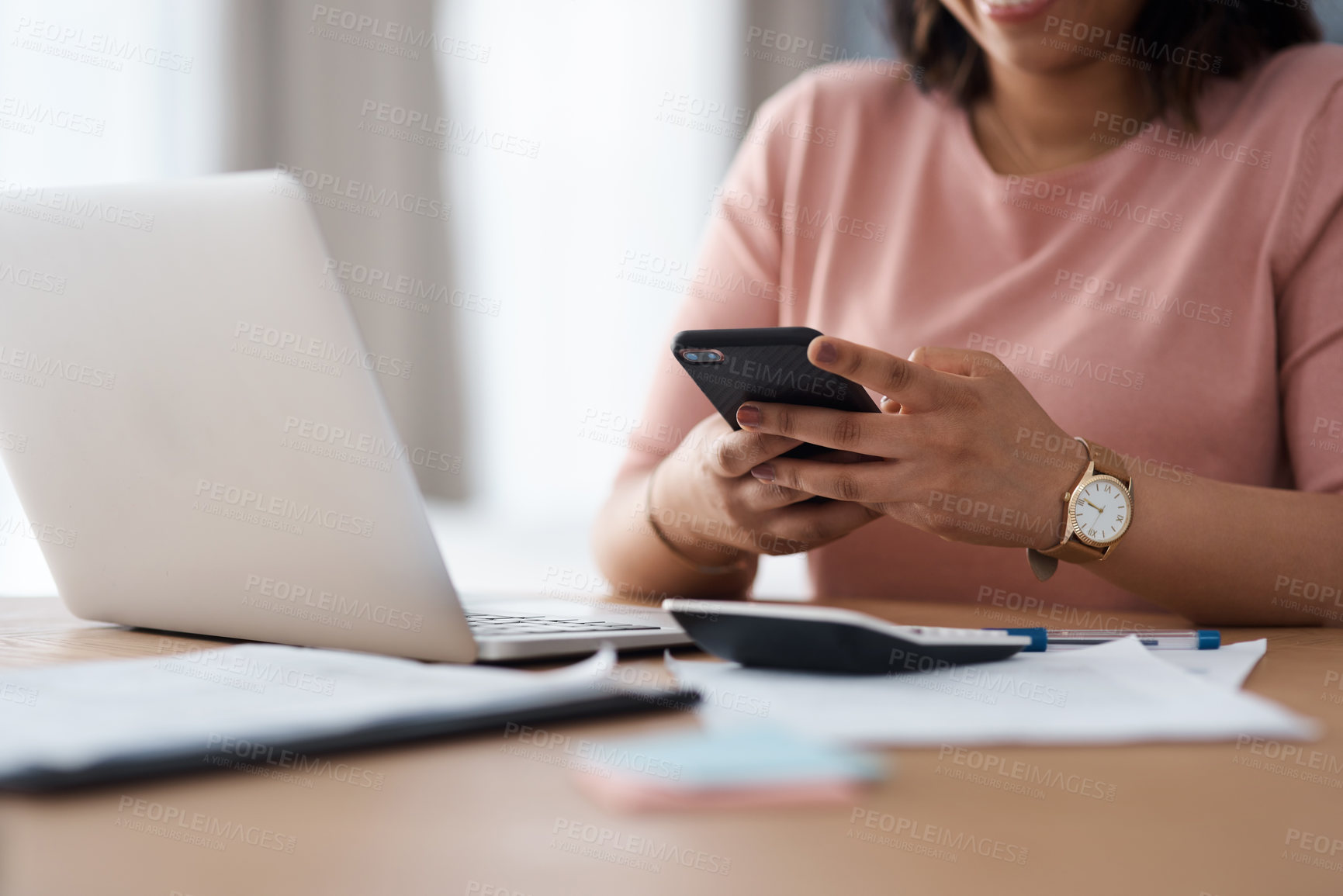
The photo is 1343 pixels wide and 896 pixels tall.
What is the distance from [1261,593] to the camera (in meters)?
0.81

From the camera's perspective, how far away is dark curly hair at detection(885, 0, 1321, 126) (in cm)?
109

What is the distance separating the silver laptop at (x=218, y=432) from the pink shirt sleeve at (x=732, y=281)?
0.48m

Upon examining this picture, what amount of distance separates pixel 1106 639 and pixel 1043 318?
56cm

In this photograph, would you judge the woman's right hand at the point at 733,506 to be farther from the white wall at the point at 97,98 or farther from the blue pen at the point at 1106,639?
the white wall at the point at 97,98

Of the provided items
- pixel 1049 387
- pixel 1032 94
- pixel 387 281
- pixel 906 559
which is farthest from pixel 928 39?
pixel 387 281

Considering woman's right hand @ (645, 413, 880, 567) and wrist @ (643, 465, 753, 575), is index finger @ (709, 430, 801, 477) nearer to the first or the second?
woman's right hand @ (645, 413, 880, 567)

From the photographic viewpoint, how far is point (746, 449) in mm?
745

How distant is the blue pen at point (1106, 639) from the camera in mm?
573

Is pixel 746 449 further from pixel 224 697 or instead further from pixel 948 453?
pixel 224 697

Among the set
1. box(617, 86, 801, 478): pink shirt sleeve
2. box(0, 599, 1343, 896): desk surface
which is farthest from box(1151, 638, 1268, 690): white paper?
box(617, 86, 801, 478): pink shirt sleeve

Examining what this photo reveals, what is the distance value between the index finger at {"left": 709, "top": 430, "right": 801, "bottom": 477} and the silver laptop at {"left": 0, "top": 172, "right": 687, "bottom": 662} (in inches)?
5.6

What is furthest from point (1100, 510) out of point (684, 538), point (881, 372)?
point (684, 538)

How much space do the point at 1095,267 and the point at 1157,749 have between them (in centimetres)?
80

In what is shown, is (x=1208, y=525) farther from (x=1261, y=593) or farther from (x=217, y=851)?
(x=217, y=851)
